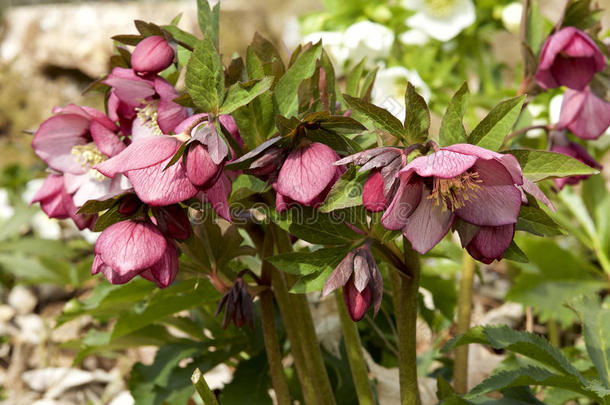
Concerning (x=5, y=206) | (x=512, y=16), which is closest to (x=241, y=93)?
(x=512, y=16)

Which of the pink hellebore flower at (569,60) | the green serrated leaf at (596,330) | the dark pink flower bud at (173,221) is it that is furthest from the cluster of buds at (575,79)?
the dark pink flower bud at (173,221)

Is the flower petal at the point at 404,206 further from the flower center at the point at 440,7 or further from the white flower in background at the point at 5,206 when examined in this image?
the white flower in background at the point at 5,206

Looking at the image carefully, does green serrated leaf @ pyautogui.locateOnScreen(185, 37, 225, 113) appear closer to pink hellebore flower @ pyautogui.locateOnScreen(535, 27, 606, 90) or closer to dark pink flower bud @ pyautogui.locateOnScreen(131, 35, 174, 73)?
dark pink flower bud @ pyautogui.locateOnScreen(131, 35, 174, 73)

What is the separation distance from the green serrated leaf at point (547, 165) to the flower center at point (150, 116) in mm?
423

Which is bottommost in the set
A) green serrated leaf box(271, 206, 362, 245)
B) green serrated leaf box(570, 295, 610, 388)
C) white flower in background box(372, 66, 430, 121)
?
green serrated leaf box(570, 295, 610, 388)

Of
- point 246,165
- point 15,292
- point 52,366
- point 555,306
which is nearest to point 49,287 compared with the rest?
point 15,292

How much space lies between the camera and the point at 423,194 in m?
0.67

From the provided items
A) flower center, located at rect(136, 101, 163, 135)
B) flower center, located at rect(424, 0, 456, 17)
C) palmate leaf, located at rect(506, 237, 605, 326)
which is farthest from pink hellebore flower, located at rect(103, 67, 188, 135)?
palmate leaf, located at rect(506, 237, 605, 326)

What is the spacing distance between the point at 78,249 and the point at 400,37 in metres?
1.38

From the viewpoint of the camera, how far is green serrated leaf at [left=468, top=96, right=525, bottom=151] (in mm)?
681

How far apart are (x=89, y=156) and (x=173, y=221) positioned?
0.22m

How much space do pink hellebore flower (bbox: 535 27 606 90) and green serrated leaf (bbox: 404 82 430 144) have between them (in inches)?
13.5

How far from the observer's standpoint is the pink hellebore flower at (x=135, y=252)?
0.68m

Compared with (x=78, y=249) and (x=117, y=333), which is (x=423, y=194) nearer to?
(x=117, y=333)
